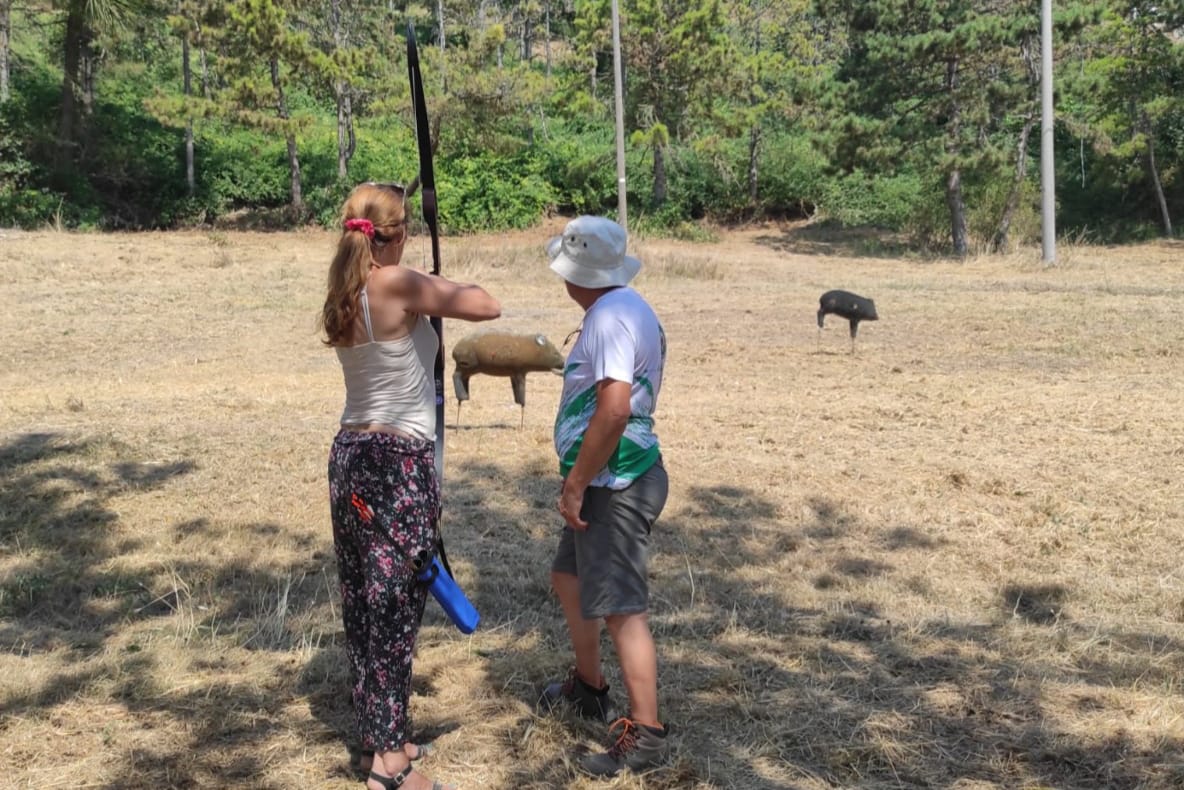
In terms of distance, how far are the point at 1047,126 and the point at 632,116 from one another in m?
12.8

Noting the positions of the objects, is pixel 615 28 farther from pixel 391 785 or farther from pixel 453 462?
pixel 391 785

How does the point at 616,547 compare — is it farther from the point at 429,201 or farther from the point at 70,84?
the point at 70,84

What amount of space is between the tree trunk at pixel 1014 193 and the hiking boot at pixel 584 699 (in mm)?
20884

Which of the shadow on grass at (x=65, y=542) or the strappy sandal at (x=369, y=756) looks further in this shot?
the shadow on grass at (x=65, y=542)

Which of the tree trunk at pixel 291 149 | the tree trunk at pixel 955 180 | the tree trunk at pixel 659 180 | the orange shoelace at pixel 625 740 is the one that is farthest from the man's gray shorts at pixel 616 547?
the tree trunk at pixel 659 180

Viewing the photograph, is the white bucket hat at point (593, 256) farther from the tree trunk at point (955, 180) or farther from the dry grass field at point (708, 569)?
the tree trunk at point (955, 180)

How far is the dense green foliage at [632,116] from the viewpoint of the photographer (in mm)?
22375

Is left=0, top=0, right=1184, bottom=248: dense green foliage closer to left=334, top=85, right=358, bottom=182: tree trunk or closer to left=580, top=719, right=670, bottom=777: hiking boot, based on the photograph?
left=334, top=85, right=358, bottom=182: tree trunk

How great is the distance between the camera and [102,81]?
96.4ft

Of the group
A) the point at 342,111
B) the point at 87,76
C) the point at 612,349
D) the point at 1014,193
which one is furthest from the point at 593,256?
the point at 87,76

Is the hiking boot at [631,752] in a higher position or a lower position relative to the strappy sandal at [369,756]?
higher

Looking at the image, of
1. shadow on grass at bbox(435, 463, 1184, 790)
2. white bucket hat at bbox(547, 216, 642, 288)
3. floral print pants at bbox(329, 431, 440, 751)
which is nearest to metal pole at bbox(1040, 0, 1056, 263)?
shadow on grass at bbox(435, 463, 1184, 790)

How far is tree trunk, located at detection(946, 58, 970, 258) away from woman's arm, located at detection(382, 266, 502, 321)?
20350 millimetres

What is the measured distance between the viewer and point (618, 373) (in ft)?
9.21
